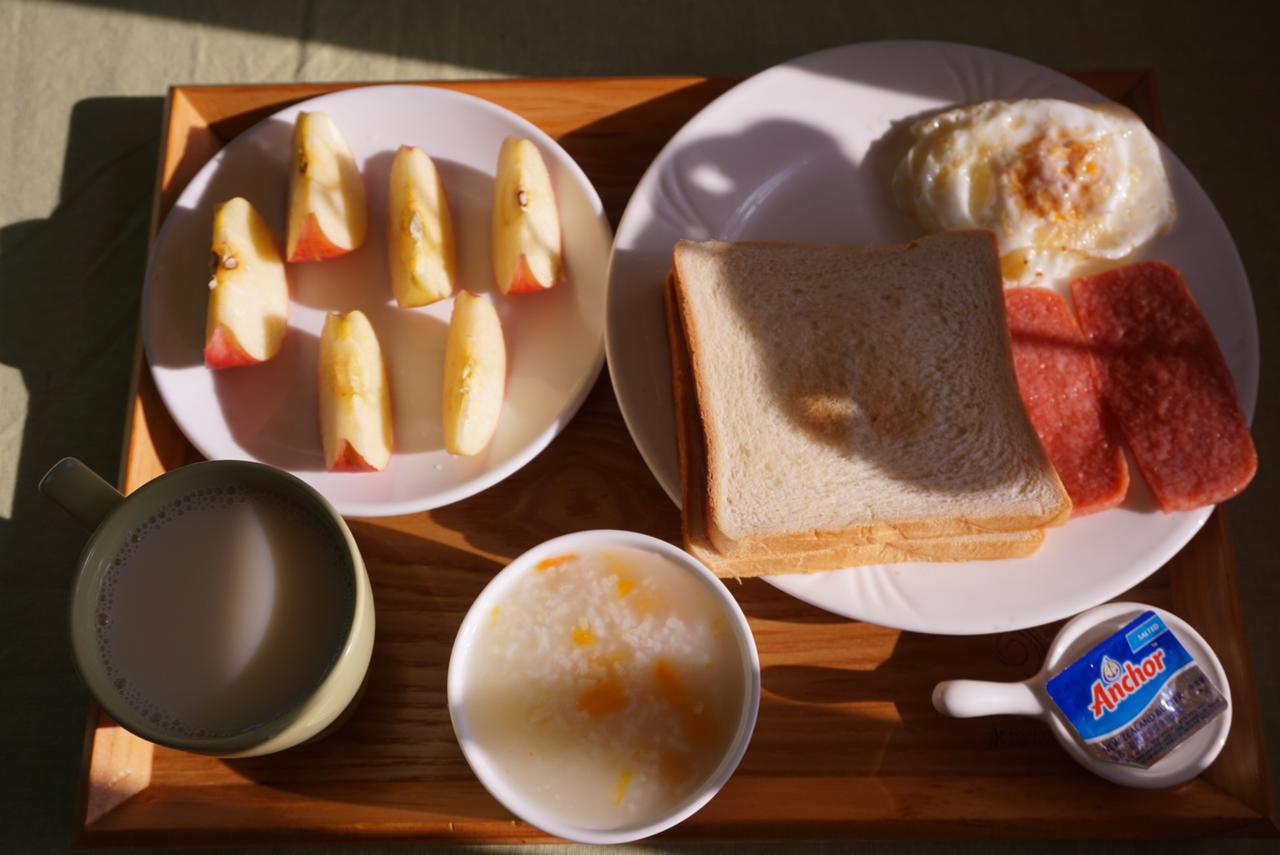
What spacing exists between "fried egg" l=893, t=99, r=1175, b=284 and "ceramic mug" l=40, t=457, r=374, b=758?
2.77ft

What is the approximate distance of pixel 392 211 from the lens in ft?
3.97

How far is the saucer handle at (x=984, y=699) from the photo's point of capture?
39.3 inches

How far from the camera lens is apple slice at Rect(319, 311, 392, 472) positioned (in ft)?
3.56

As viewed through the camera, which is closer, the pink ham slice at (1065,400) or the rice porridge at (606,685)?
the rice porridge at (606,685)

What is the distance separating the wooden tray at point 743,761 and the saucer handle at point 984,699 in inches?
2.9

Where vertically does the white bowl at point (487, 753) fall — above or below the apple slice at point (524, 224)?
below

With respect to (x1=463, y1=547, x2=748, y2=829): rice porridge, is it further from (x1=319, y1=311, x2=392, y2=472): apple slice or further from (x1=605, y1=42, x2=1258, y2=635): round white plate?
(x1=319, y1=311, x2=392, y2=472): apple slice

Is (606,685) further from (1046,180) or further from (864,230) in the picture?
(1046,180)

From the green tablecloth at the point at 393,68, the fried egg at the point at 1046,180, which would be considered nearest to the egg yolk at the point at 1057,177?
the fried egg at the point at 1046,180

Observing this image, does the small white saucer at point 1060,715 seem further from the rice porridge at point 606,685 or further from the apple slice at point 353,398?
the apple slice at point 353,398

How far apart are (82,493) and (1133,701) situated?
3.68 ft

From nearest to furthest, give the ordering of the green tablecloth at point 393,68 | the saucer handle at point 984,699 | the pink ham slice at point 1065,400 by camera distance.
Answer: the saucer handle at point 984,699 < the pink ham slice at point 1065,400 < the green tablecloth at point 393,68

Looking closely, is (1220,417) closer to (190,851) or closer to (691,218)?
(691,218)

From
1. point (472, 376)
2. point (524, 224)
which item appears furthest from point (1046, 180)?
point (472, 376)
